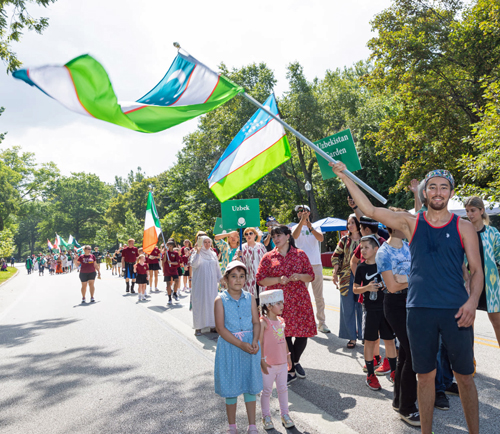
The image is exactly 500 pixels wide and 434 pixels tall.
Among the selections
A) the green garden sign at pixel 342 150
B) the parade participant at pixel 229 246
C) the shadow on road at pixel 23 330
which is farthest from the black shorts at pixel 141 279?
the green garden sign at pixel 342 150

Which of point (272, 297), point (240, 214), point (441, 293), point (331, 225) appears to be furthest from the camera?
point (331, 225)

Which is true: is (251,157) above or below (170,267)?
above

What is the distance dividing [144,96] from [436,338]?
14.7ft

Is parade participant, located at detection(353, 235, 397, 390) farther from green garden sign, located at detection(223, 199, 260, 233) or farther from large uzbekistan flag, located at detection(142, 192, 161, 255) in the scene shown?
large uzbekistan flag, located at detection(142, 192, 161, 255)

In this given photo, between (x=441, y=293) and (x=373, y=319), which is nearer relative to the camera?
(x=441, y=293)

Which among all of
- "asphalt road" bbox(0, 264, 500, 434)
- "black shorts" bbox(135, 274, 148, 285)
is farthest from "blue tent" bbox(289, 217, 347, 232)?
"asphalt road" bbox(0, 264, 500, 434)

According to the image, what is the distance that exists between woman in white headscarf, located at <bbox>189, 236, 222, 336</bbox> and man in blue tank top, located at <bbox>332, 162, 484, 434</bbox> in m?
5.41

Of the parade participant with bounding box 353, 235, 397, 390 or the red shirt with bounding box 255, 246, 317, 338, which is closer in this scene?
the parade participant with bounding box 353, 235, 397, 390

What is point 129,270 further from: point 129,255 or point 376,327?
point 376,327

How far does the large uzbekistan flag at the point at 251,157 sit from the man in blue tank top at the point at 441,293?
361cm

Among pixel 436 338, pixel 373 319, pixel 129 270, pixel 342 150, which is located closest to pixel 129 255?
pixel 129 270

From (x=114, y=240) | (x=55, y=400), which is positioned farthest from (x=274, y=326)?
(x=114, y=240)

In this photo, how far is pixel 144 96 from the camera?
18.2 ft

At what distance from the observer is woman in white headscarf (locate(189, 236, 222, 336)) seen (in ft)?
26.5
